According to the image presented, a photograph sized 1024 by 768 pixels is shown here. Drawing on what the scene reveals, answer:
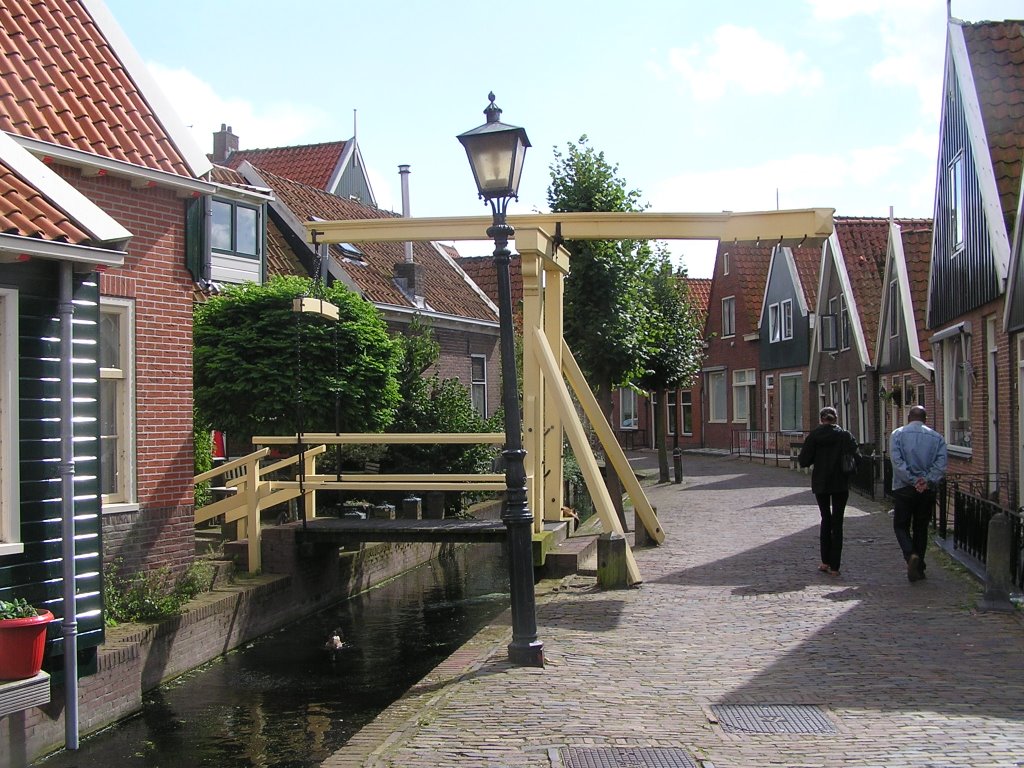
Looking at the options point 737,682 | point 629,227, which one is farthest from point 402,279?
point 737,682

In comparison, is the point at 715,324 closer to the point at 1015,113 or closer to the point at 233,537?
the point at 1015,113

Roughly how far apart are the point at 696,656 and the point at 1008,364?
843 centimetres

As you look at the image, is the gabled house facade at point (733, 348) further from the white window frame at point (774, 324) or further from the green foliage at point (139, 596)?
the green foliage at point (139, 596)

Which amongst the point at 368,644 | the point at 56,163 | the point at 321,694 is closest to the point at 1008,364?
the point at 368,644

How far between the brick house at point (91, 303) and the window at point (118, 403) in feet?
0.04

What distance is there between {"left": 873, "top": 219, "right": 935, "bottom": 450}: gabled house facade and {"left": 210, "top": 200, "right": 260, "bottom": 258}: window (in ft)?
41.6

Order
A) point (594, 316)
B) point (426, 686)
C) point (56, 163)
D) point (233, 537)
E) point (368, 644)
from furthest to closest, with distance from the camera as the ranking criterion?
1. point (594, 316)
2. point (233, 537)
3. point (368, 644)
4. point (56, 163)
5. point (426, 686)

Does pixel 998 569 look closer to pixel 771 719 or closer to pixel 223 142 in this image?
pixel 771 719

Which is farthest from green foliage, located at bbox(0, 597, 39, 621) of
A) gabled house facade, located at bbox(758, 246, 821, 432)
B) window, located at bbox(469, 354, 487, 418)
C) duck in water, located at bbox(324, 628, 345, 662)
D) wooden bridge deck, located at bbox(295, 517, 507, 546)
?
gabled house facade, located at bbox(758, 246, 821, 432)

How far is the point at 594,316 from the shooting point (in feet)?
55.0

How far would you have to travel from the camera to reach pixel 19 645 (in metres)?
6.82

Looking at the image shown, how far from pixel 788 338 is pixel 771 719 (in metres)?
29.1

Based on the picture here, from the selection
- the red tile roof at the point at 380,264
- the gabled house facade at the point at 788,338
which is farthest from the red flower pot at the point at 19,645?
the gabled house facade at the point at 788,338

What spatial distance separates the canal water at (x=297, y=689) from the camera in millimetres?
7910
